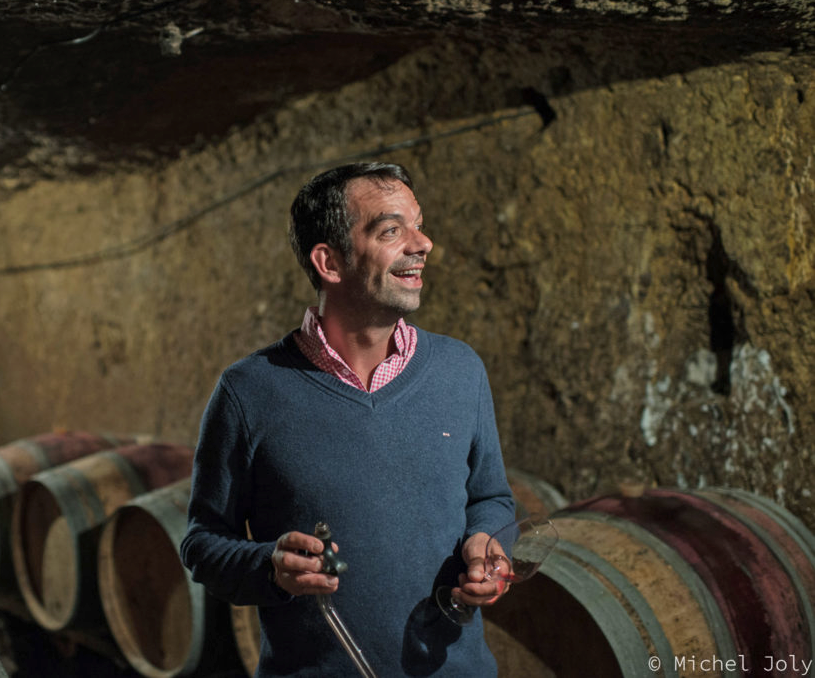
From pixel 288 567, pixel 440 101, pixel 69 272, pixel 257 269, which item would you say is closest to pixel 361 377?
pixel 288 567

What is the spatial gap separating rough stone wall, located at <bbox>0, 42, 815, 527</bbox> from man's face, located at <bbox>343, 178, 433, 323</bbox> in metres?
1.56

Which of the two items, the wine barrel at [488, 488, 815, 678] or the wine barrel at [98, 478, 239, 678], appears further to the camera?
the wine barrel at [98, 478, 239, 678]

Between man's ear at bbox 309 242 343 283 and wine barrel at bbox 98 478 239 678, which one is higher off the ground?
man's ear at bbox 309 242 343 283

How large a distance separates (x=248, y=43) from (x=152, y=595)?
2070mm

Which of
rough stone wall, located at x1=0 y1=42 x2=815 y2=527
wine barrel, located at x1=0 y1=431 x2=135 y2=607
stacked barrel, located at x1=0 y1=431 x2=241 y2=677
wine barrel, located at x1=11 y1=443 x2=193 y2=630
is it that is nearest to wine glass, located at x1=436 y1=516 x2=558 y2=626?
rough stone wall, located at x1=0 y1=42 x2=815 y2=527

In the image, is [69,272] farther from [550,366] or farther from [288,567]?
[288,567]

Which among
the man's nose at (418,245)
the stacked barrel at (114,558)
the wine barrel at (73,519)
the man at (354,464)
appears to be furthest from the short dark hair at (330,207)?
the wine barrel at (73,519)

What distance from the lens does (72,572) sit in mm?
3482

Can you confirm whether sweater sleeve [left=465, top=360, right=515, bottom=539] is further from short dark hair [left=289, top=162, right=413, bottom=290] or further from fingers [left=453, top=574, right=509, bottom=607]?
short dark hair [left=289, top=162, right=413, bottom=290]

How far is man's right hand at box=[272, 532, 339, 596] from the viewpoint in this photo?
4.34ft

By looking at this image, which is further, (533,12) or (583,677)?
(533,12)

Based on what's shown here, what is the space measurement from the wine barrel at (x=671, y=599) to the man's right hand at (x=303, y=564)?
2.84 ft

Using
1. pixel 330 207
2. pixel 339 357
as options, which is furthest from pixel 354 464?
pixel 330 207

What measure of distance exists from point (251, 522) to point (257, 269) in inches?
110
